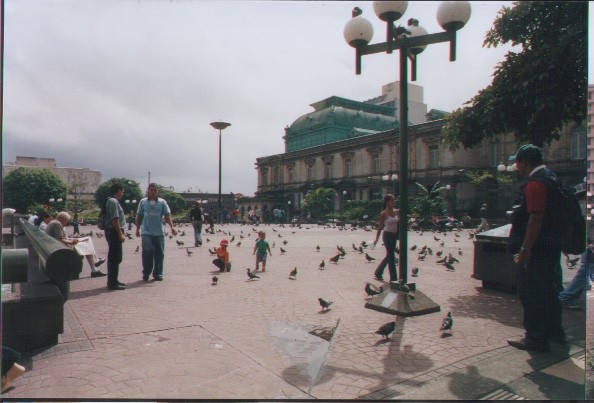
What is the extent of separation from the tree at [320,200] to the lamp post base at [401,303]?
5.85 feet

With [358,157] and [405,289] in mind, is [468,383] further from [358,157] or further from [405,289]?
[358,157]

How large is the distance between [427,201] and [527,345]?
10.1ft

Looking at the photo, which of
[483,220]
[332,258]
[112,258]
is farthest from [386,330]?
[483,220]

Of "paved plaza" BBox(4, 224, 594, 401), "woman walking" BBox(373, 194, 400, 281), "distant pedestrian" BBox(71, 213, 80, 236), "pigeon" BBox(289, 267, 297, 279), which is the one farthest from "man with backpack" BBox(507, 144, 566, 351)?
"distant pedestrian" BBox(71, 213, 80, 236)

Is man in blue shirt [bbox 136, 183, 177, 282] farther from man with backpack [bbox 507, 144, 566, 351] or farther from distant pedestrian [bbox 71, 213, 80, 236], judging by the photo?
man with backpack [bbox 507, 144, 566, 351]

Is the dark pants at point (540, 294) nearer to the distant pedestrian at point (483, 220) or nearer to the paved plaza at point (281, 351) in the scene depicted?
the paved plaza at point (281, 351)

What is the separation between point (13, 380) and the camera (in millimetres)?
2936

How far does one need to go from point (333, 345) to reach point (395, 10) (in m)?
3.36

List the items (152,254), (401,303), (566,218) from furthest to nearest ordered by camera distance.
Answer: (152,254)
(401,303)
(566,218)

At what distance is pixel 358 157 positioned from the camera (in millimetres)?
6059

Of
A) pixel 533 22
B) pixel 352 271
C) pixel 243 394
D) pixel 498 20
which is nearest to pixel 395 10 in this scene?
pixel 498 20

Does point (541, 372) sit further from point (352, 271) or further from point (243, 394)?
point (352, 271)

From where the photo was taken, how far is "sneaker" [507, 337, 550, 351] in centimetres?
345

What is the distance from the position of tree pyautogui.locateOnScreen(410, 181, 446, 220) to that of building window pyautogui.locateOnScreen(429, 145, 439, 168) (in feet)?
1.57
